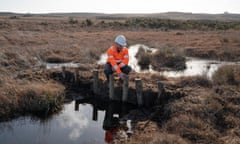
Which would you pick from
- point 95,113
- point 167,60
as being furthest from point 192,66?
point 95,113

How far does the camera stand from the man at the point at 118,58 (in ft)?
32.5

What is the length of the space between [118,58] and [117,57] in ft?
0.19

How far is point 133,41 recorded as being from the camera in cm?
2789

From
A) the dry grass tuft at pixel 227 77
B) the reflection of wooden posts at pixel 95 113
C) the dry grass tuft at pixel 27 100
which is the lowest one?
the reflection of wooden posts at pixel 95 113

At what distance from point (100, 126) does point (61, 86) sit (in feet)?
10.5

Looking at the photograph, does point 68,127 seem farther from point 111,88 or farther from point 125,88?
point 125,88

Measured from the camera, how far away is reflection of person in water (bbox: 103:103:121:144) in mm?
8430

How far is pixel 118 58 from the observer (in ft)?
33.8

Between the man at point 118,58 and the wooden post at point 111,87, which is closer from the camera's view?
the man at point 118,58

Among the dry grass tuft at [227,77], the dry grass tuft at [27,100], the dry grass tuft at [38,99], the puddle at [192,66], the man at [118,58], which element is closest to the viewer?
the dry grass tuft at [27,100]

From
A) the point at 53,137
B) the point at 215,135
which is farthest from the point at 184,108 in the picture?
the point at 53,137

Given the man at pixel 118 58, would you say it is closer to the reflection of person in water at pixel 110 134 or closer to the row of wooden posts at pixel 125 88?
the row of wooden posts at pixel 125 88

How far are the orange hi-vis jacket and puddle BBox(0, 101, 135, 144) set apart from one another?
1.67 metres

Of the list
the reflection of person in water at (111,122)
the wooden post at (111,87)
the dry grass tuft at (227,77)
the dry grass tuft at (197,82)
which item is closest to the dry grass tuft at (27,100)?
the reflection of person in water at (111,122)
